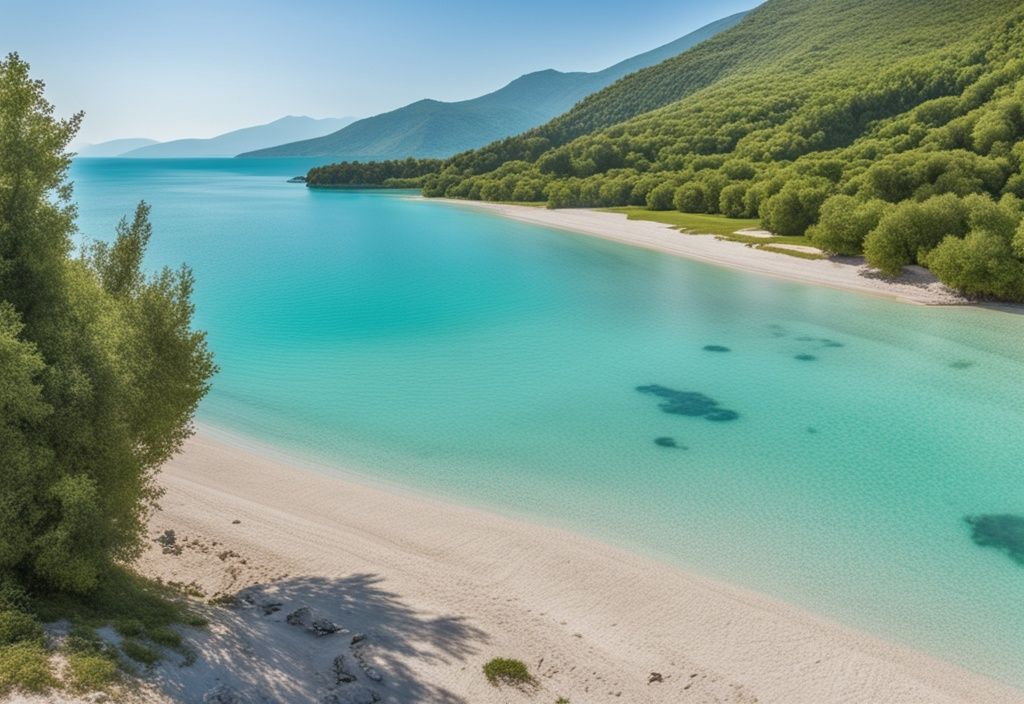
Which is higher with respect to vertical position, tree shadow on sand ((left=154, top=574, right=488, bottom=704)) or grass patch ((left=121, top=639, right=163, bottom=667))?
grass patch ((left=121, top=639, right=163, bottom=667))

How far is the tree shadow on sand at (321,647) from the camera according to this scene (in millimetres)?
14203

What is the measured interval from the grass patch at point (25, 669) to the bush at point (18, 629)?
240 mm

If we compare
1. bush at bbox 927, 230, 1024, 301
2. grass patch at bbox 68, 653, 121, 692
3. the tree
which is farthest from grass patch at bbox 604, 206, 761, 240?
grass patch at bbox 68, 653, 121, 692

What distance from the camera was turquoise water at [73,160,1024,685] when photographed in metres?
22.4

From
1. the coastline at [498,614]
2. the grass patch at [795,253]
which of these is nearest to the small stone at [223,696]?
the coastline at [498,614]

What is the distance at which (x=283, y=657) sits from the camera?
1570 centimetres

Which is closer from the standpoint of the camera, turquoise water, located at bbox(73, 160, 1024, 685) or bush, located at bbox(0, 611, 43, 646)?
bush, located at bbox(0, 611, 43, 646)

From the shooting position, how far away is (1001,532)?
24688mm

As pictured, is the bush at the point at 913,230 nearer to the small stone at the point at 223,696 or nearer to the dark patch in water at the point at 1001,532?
the dark patch in water at the point at 1001,532

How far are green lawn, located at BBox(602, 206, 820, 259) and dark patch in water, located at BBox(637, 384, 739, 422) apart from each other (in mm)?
46082

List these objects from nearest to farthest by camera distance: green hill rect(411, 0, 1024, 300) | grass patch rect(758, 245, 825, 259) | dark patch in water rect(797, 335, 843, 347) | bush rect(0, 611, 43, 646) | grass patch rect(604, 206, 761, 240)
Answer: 1. bush rect(0, 611, 43, 646)
2. dark patch in water rect(797, 335, 843, 347)
3. green hill rect(411, 0, 1024, 300)
4. grass patch rect(758, 245, 825, 259)
5. grass patch rect(604, 206, 761, 240)

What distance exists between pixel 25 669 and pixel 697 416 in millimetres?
30849

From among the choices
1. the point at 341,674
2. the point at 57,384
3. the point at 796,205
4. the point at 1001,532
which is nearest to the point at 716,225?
the point at 796,205

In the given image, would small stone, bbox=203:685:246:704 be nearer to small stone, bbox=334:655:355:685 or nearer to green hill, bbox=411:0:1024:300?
small stone, bbox=334:655:355:685
